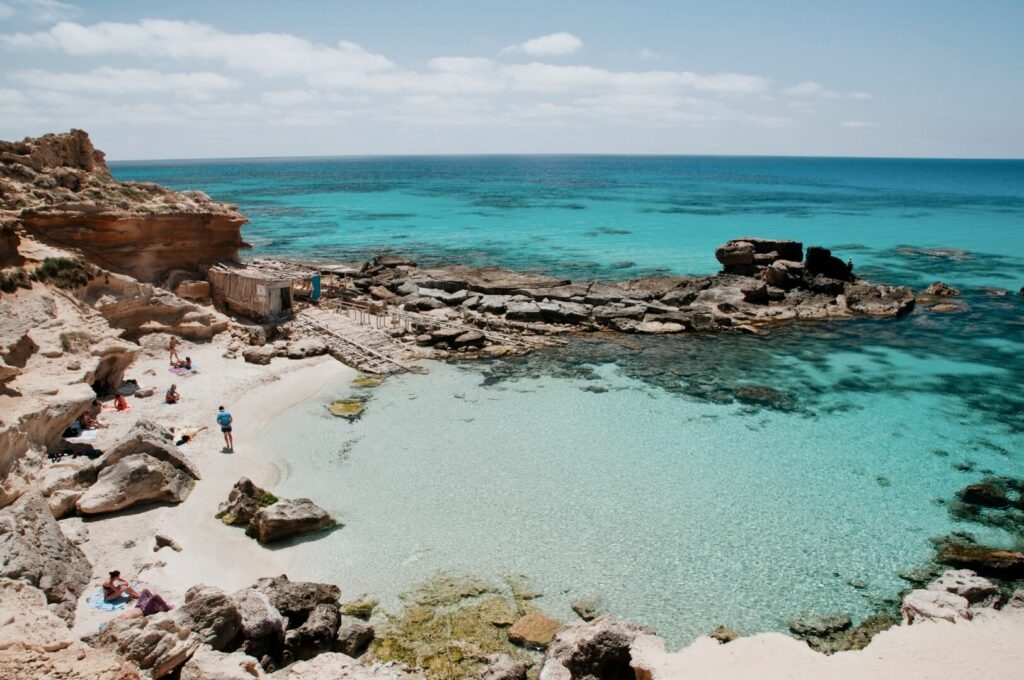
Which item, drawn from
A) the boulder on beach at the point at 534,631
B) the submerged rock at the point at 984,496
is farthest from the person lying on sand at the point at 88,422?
the submerged rock at the point at 984,496

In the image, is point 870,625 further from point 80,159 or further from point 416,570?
point 80,159

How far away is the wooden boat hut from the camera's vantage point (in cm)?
2916

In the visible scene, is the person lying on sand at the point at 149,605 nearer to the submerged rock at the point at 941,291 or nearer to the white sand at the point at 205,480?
the white sand at the point at 205,480

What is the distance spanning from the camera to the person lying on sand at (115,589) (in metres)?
11.9

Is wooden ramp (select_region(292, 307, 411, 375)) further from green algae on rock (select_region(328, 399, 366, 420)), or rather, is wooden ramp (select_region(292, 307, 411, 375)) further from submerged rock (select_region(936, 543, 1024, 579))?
submerged rock (select_region(936, 543, 1024, 579))

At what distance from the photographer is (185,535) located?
1469cm

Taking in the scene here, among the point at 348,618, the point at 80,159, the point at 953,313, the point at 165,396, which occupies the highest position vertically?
the point at 80,159

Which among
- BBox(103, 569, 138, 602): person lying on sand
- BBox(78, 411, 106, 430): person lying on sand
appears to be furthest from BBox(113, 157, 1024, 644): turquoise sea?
BBox(78, 411, 106, 430): person lying on sand

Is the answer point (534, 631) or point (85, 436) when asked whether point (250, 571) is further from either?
point (85, 436)

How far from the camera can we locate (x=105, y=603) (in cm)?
1183

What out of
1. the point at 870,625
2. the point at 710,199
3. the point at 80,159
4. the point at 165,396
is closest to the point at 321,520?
the point at 165,396

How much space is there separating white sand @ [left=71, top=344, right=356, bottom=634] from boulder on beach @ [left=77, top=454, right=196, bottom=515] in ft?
0.94

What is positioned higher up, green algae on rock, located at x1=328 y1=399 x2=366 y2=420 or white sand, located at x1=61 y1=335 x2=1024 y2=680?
green algae on rock, located at x1=328 y1=399 x2=366 y2=420

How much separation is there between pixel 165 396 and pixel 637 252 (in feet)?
132
